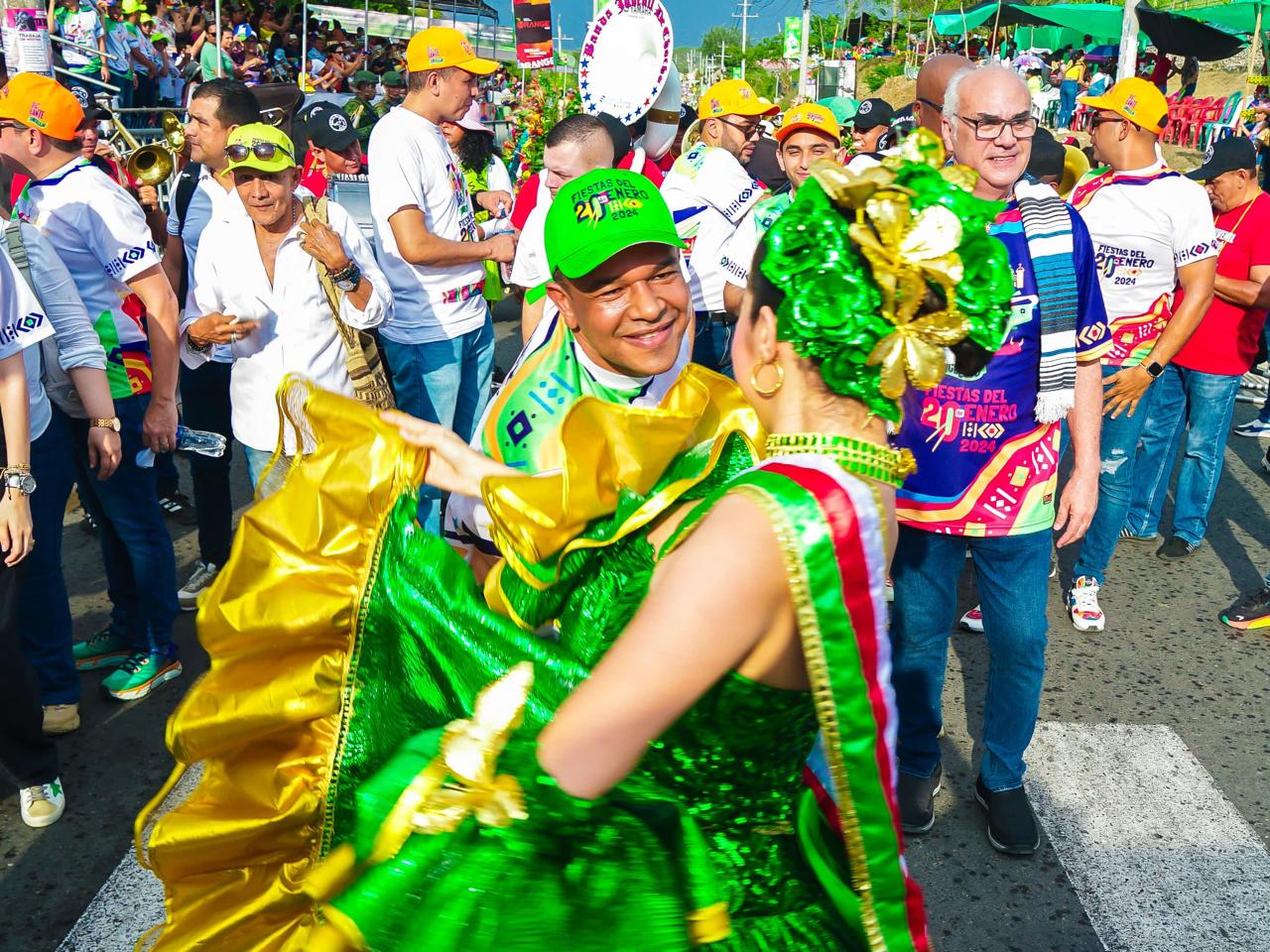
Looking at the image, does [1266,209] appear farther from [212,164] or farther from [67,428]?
[67,428]

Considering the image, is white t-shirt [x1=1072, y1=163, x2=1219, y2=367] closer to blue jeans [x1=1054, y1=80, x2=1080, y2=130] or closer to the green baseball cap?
the green baseball cap

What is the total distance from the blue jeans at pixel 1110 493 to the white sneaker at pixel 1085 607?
0.05 m

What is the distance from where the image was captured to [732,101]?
7.09 m

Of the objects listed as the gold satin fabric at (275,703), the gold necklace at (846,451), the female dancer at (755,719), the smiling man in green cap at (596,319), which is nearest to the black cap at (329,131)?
the smiling man in green cap at (596,319)

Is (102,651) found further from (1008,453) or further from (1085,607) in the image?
(1085,607)

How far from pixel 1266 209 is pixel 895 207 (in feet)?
17.0

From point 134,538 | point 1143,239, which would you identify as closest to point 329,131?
point 134,538

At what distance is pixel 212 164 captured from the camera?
17.3ft

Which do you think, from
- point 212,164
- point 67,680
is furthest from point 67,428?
point 212,164

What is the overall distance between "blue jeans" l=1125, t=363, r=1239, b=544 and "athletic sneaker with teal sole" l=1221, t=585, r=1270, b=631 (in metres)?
0.84

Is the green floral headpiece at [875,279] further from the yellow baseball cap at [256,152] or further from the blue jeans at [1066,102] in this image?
the blue jeans at [1066,102]

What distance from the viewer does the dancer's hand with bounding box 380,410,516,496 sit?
2.11m

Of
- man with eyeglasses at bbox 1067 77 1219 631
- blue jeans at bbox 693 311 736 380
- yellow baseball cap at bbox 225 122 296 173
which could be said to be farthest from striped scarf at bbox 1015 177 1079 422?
blue jeans at bbox 693 311 736 380

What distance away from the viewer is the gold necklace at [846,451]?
1.67 meters
